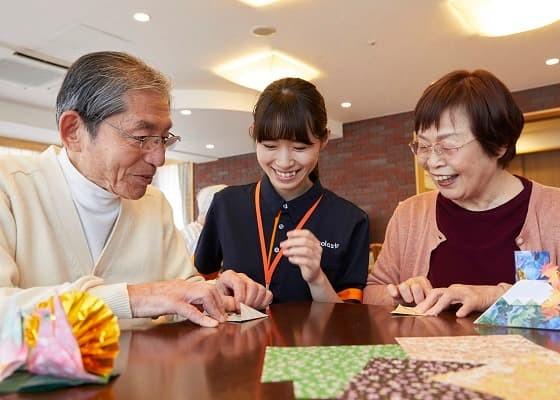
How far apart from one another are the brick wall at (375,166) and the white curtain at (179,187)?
3585mm

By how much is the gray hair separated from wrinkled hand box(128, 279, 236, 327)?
1.47ft

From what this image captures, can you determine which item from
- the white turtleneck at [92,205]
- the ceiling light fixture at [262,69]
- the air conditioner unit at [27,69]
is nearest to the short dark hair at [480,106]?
the white turtleneck at [92,205]

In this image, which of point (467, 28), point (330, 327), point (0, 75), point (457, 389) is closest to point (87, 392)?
point (457, 389)

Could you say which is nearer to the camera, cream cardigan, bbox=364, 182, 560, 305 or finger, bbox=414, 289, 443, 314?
finger, bbox=414, 289, 443, 314

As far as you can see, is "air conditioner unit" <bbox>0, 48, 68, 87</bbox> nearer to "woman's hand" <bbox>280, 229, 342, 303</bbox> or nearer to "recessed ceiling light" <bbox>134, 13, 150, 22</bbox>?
"recessed ceiling light" <bbox>134, 13, 150, 22</bbox>

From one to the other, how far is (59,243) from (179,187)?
1050 cm

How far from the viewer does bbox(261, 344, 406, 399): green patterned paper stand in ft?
1.83

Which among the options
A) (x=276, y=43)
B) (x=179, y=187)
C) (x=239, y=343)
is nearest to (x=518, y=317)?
(x=239, y=343)

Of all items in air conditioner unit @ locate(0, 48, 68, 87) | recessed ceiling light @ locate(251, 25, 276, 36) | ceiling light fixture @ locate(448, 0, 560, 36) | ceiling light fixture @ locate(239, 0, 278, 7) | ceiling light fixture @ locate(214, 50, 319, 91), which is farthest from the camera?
ceiling light fixture @ locate(214, 50, 319, 91)

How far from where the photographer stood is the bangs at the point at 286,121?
60.6 inches

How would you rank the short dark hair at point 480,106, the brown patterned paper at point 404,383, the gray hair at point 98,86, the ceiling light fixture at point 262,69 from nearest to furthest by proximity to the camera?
the brown patterned paper at point 404,383
the gray hair at point 98,86
the short dark hair at point 480,106
the ceiling light fixture at point 262,69

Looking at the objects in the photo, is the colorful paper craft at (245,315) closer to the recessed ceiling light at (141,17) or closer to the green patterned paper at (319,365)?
the green patterned paper at (319,365)

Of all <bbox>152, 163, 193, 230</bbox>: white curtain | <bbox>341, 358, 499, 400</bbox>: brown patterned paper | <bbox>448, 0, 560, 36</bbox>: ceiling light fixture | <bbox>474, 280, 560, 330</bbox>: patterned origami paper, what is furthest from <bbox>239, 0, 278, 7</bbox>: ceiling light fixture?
<bbox>152, 163, 193, 230</bbox>: white curtain

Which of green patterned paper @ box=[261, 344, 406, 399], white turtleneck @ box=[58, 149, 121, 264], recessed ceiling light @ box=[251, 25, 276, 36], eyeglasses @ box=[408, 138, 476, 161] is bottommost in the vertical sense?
green patterned paper @ box=[261, 344, 406, 399]
